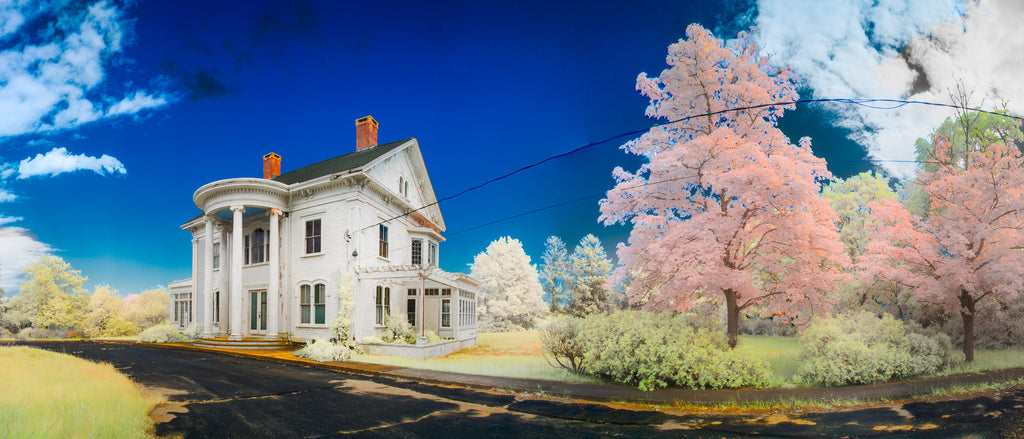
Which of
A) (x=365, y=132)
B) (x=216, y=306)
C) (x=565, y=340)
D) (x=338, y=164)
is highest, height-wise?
(x=365, y=132)

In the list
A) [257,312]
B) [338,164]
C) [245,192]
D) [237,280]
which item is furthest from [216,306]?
[338,164]

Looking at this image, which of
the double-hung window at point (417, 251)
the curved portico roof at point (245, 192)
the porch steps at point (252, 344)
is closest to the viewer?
the porch steps at point (252, 344)

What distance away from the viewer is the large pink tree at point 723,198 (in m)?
10.7

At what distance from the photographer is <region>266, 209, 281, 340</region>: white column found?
19656 mm

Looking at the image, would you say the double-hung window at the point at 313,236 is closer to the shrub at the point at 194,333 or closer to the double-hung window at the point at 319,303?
the double-hung window at the point at 319,303

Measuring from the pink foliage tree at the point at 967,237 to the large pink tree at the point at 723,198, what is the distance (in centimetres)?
203

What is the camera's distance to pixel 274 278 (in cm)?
1997

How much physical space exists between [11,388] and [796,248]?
15930mm

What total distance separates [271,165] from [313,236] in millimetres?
9695

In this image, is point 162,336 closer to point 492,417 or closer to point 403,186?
point 403,186

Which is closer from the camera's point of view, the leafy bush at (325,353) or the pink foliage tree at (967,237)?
the pink foliage tree at (967,237)

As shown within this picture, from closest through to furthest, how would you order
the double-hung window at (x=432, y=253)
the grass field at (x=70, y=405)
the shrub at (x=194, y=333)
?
1. the grass field at (x=70, y=405)
2. the shrub at (x=194, y=333)
3. the double-hung window at (x=432, y=253)

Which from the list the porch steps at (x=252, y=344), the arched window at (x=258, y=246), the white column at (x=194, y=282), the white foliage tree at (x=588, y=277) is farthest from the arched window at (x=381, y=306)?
the white foliage tree at (x=588, y=277)

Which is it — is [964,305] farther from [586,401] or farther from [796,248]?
[586,401]
